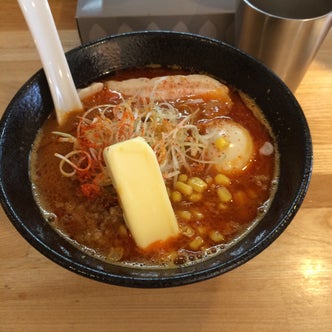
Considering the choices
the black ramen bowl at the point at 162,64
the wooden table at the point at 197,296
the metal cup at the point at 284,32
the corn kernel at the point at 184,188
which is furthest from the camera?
the metal cup at the point at 284,32

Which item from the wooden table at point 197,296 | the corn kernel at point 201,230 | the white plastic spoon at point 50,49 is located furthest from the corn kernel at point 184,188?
the white plastic spoon at point 50,49

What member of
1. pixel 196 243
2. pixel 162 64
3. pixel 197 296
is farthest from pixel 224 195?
pixel 162 64

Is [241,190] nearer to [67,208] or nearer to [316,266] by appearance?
[316,266]

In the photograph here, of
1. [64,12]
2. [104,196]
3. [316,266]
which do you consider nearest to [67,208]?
[104,196]

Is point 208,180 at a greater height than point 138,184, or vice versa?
point 138,184

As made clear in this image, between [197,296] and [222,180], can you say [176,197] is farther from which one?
[197,296]

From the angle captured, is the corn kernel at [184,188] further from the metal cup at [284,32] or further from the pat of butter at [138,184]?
the metal cup at [284,32]
